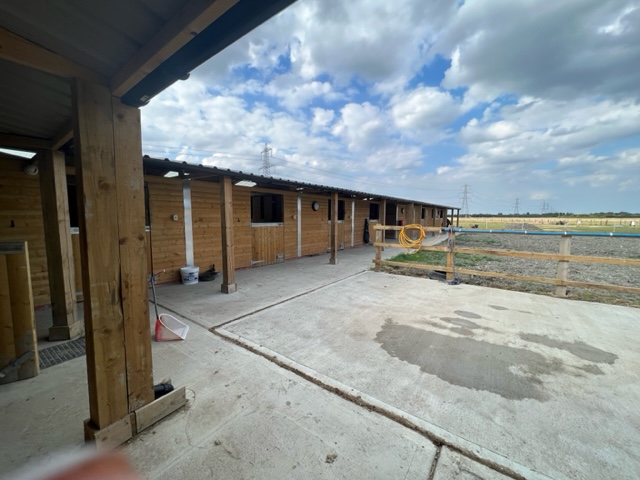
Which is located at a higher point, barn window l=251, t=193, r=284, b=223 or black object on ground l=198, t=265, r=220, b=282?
barn window l=251, t=193, r=284, b=223

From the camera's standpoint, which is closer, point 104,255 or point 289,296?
point 104,255

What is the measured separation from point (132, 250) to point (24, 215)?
3893 mm

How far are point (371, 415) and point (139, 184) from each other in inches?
87.1

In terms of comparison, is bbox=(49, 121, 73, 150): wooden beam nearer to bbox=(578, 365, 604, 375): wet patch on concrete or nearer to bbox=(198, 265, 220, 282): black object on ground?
bbox=(198, 265, 220, 282): black object on ground

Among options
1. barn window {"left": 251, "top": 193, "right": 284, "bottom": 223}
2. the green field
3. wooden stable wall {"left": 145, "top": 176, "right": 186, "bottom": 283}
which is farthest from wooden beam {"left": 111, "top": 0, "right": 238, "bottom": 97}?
the green field

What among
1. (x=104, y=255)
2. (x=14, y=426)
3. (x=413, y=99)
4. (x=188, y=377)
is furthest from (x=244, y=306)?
(x=413, y=99)

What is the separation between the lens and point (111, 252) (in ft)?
4.99

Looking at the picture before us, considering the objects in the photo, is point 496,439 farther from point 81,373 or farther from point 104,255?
point 81,373

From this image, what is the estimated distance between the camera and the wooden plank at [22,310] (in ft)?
7.30

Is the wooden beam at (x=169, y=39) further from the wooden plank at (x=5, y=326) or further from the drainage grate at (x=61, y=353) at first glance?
the drainage grate at (x=61, y=353)

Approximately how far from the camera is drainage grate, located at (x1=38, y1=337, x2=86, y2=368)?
2529 mm

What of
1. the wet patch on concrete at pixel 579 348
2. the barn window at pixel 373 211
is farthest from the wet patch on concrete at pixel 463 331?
the barn window at pixel 373 211

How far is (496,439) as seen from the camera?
1.64 meters

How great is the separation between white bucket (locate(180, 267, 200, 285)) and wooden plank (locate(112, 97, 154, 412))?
161 inches
